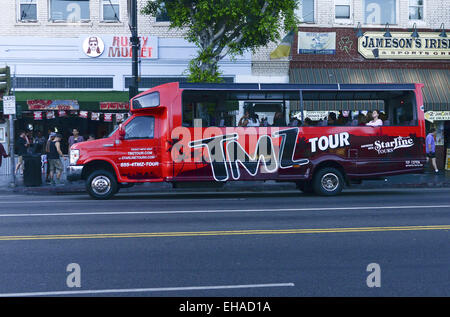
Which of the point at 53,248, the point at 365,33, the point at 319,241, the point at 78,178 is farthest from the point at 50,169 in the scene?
the point at 365,33

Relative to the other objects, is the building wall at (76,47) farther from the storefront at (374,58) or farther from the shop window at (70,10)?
the storefront at (374,58)

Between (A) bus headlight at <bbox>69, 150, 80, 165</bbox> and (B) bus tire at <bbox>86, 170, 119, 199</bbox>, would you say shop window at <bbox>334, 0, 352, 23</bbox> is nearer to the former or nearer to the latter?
(B) bus tire at <bbox>86, 170, 119, 199</bbox>

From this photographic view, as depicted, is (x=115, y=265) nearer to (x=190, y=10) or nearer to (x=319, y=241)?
(x=319, y=241)

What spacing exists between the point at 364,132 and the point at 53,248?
33.2ft

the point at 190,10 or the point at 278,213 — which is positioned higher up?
the point at 190,10

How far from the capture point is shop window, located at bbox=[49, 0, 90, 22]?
24.6m

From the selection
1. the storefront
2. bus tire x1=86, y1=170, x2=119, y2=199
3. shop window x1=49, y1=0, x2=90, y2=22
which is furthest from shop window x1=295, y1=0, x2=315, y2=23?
bus tire x1=86, y1=170, x2=119, y2=199

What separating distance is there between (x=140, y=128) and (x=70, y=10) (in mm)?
12945

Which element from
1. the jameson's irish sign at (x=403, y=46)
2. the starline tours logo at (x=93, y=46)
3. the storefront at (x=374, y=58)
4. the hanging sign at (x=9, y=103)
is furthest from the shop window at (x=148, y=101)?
the jameson's irish sign at (x=403, y=46)

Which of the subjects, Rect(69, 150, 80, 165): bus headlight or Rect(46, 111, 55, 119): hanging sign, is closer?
Rect(69, 150, 80, 165): bus headlight

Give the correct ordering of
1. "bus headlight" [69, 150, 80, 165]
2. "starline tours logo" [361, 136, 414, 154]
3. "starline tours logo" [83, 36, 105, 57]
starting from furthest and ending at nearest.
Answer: "starline tours logo" [83, 36, 105, 57] → "starline tours logo" [361, 136, 414, 154] → "bus headlight" [69, 150, 80, 165]

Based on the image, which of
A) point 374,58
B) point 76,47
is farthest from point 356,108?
point 76,47

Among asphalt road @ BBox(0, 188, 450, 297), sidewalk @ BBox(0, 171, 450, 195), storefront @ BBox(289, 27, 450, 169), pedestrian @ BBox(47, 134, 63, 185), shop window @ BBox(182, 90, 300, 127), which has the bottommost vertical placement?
sidewalk @ BBox(0, 171, 450, 195)
